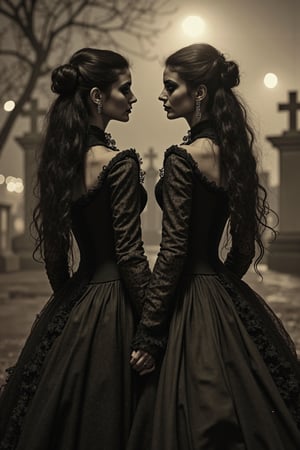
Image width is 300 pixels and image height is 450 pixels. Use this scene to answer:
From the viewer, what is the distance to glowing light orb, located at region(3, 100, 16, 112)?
12.2 ft

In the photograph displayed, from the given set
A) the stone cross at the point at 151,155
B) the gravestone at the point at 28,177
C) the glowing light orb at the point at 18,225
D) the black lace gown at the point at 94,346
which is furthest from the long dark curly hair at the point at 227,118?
the glowing light orb at the point at 18,225

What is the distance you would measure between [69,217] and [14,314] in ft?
6.76

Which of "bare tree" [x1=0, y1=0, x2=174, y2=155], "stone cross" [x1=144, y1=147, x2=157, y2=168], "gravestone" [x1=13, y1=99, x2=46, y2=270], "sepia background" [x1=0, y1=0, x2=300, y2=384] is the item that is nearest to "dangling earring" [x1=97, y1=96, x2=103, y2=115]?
"sepia background" [x1=0, y1=0, x2=300, y2=384]

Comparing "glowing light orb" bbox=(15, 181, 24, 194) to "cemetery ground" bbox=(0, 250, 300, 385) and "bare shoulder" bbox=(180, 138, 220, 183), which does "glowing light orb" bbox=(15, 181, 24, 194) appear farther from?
"bare shoulder" bbox=(180, 138, 220, 183)

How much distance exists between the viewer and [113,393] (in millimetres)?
1391

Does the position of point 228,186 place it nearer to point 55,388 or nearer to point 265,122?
point 55,388

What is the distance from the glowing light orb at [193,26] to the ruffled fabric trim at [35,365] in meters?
2.14

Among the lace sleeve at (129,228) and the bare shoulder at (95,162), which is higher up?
the bare shoulder at (95,162)

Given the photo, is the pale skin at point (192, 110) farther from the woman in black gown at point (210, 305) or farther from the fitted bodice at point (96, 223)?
the fitted bodice at point (96, 223)

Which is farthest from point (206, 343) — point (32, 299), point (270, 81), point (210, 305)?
point (32, 299)

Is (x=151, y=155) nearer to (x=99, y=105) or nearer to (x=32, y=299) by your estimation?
(x=32, y=299)

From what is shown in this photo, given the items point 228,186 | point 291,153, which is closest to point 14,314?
point 291,153

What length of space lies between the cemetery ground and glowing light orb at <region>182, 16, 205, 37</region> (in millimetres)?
1323

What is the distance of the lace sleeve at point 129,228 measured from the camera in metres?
1.41
